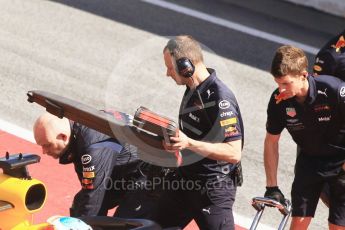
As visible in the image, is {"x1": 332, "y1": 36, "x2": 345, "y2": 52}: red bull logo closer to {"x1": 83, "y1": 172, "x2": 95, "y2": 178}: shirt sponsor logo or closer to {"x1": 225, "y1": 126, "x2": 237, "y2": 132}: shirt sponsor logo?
{"x1": 225, "y1": 126, "x2": 237, "y2": 132}: shirt sponsor logo

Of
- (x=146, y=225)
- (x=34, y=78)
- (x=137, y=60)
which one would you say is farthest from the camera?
(x=137, y=60)

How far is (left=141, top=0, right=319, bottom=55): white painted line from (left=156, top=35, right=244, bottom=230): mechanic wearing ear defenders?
24.4 ft

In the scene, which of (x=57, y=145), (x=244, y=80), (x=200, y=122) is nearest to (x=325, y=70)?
(x=200, y=122)

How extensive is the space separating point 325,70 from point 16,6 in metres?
7.49

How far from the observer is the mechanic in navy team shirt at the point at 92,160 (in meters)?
6.75

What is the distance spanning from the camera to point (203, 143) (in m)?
6.66

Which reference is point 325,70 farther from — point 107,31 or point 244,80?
point 107,31

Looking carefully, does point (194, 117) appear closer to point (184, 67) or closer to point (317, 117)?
point (184, 67)

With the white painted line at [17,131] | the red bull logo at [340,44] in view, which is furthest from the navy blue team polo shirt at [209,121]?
the white painted line at [17,131]

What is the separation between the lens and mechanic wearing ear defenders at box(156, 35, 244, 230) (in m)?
6.91

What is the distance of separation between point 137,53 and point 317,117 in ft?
24.5

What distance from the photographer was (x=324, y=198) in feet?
26.9

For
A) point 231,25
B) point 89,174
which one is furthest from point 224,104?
point 231,25

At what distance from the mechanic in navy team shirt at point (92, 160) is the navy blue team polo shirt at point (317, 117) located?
137 centimetres
